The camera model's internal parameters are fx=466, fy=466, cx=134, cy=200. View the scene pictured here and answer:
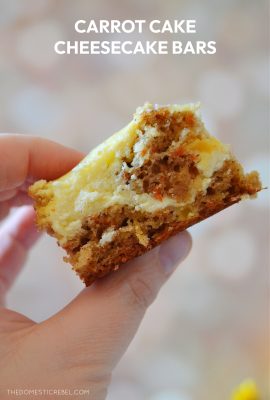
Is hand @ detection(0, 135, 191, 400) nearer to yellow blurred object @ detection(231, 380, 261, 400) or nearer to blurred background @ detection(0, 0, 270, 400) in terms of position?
blurred background @ detection(0, 0, 270, 400)

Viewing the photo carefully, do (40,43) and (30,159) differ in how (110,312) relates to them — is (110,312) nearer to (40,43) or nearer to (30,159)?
(30,159)

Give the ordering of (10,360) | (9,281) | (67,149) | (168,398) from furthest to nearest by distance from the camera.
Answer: (168,398), (9,281), (67,149), (10,360)

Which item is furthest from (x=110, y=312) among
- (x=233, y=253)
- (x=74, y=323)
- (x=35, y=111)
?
(x=35, y=111)

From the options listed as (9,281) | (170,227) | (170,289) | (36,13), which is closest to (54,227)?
(170,227)

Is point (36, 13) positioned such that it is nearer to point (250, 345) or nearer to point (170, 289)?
point (170, 289)

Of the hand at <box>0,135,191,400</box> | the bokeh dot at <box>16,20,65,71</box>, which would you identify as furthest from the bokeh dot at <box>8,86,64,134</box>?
the hand at <box>0,135,191,400</box>

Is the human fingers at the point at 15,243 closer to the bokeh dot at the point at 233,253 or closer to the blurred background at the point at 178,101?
the blurred background at the point at 178,101

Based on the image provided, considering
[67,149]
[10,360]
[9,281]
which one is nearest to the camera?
[10,360]

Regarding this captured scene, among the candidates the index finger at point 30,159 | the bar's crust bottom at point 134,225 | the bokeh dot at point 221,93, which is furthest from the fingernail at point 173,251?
the bokeh dot at point 221,93
